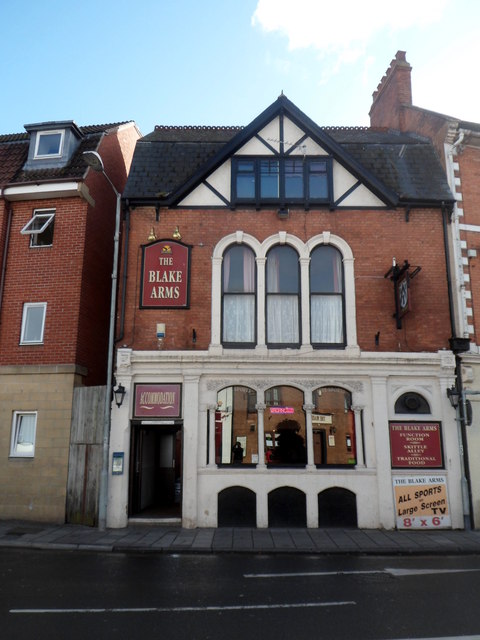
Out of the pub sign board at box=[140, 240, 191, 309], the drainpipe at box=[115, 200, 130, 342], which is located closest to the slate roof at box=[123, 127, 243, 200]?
the drainpipe at box=[115, 200, 130, 342]

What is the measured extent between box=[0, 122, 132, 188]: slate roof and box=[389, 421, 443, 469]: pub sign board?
11.4 meters

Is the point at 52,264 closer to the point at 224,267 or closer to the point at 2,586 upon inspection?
the point at 224,267

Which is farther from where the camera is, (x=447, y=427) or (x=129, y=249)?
(x=129, y=249)

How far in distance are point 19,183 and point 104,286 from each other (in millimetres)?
3898

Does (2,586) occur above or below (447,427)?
below

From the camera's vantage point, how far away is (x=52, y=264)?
47.5 feet

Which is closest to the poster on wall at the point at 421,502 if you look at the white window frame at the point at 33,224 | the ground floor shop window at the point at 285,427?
the ground floor shop window at the point at 285,427

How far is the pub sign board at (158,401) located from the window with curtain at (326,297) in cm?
394

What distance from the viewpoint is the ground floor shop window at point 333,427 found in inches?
505

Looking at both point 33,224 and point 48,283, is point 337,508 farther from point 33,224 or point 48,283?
point 33,224

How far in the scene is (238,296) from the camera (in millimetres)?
13742

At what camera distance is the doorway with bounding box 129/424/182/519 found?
13094 mm

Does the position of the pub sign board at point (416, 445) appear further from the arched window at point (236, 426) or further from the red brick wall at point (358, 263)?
the arched window at point (236, 426)

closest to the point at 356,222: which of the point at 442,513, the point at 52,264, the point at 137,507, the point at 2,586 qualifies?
the point at 442,513
